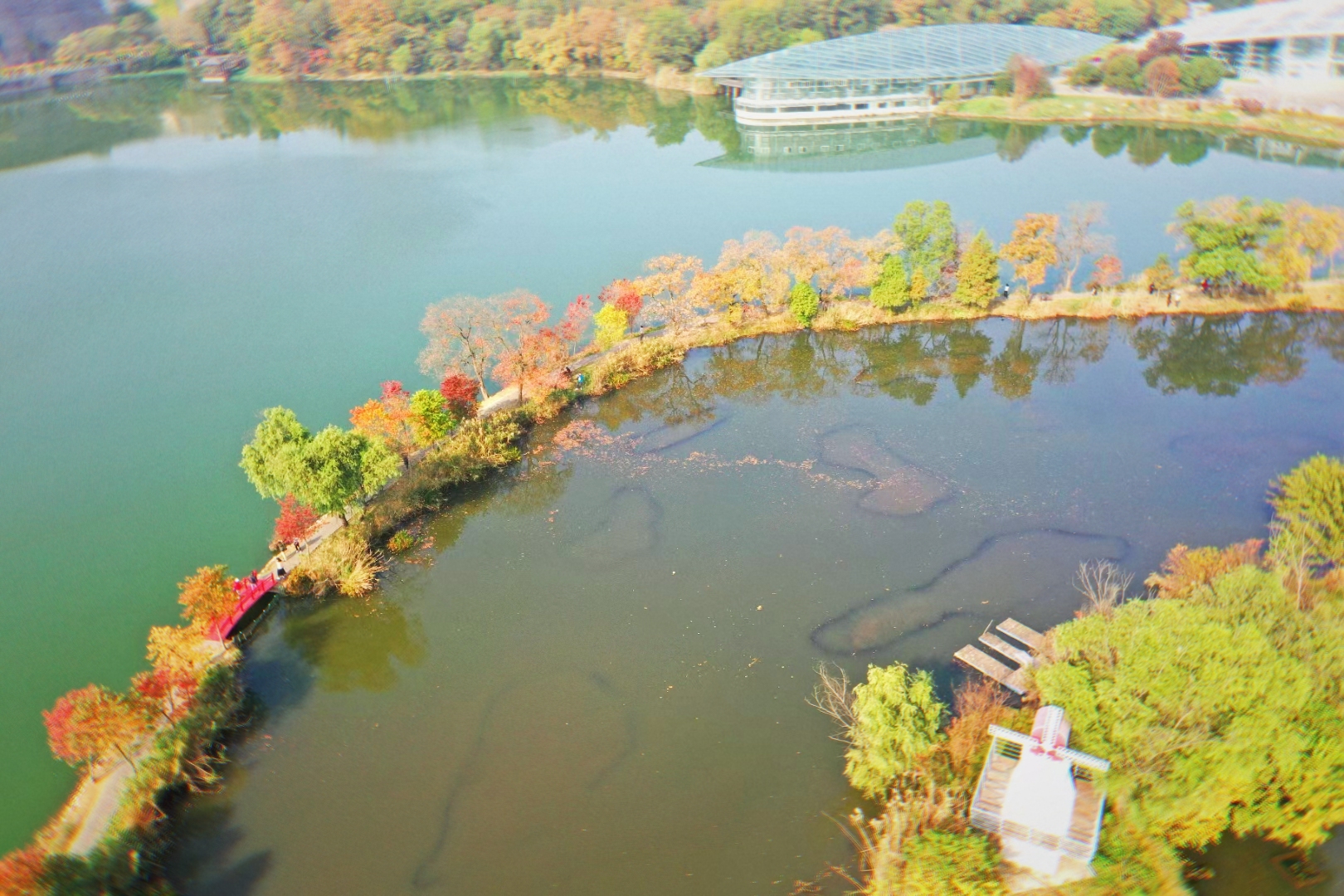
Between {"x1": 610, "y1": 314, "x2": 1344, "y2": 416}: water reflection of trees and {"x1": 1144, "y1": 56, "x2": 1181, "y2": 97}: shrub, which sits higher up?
{"x1": 1144, "y1": 56, "x2": 1181, "y2": 97}: shrub

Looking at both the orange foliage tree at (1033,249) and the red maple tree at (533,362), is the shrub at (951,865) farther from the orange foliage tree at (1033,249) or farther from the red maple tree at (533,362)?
the orange foliage tree at (1033,249)

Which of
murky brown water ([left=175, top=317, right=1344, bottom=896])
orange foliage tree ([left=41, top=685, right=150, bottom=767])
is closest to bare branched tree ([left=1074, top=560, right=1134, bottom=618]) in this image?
murky brown water ([left=175, top=317, right=1344, bottom=896])

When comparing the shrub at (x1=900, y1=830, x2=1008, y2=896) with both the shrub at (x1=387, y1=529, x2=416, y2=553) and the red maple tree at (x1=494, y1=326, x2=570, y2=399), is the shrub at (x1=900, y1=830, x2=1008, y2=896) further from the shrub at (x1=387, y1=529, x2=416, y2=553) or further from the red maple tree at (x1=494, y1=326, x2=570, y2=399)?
the red maple tree at (x1=494, y1=326, x2=570, y2=399)

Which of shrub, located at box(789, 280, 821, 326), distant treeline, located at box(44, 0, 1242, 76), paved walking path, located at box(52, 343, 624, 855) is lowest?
paved walking path, located at box(52, 343, 624, 855)

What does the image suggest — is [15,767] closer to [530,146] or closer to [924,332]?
[924,332]

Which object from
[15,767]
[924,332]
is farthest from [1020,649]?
[15,767]

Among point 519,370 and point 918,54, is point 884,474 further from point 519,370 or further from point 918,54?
point 918,54
